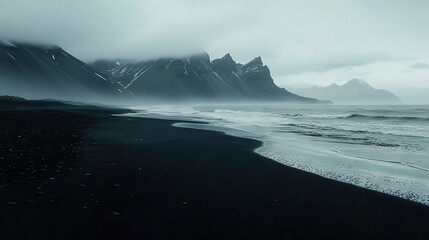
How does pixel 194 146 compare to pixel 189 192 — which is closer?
pixel 189 192

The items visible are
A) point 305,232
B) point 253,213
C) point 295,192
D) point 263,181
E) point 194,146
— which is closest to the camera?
point 305,232

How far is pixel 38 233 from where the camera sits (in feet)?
23.4

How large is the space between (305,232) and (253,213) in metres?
1.67

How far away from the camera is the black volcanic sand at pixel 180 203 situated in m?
7.84

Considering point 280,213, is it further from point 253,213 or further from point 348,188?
point 348,188

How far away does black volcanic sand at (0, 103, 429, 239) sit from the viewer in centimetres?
784

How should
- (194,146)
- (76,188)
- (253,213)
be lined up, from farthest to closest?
(194,146) → (76,188) → (253,213)

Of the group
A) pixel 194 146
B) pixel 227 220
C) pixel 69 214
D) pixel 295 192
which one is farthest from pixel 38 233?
pixel 194 146

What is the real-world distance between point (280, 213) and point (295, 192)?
263 centimetres

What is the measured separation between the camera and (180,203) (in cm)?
989

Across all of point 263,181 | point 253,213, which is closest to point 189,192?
point 253,213

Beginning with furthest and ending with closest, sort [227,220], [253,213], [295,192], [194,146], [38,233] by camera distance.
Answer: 1. [194,146]
2. [295,192]
3. [253,213]
4. [227,220]
5. [38,233]

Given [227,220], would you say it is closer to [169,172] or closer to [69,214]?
[69,214]

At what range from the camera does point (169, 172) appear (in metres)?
14.1
